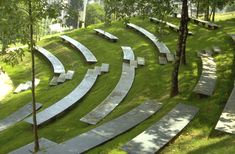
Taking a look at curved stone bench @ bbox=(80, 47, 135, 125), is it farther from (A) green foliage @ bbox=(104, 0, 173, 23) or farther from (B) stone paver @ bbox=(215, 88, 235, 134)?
(B) stone paver @ bbox=(215, 88, 235, 134)

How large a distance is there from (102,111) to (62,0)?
7.52 metres

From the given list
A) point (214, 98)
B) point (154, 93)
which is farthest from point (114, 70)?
point (214, 98)

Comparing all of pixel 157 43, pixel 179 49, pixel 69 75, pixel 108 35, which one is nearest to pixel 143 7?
pixel 179 49

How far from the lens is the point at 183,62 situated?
26.6m

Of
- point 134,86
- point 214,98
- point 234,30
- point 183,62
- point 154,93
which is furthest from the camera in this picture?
point 234,30

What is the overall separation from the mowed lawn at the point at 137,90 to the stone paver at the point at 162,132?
339 millimetres

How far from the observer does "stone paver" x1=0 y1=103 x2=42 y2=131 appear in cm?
2294

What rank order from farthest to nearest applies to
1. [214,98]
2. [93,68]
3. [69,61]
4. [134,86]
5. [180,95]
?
[69,61]
[93,68]
[134,86]
[180,95]
[214,98]

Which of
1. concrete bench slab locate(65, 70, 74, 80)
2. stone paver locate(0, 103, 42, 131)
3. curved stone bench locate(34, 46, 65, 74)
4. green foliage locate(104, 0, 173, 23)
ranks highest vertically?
green foliage locate(104, 0, 173, 23)

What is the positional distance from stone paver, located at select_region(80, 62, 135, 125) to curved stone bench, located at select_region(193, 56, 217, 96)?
510 centimetres

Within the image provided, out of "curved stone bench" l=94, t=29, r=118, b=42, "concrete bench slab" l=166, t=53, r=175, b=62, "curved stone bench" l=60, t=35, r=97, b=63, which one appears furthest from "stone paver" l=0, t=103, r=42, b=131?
"curved stone bench" l=94, t=29, r=118, b=42

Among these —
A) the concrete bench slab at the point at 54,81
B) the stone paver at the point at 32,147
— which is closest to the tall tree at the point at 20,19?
the stone paver at the point at 32,147

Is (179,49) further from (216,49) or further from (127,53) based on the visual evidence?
(127,53)

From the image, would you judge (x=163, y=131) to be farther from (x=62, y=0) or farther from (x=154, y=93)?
(x=62, y=0)
